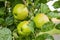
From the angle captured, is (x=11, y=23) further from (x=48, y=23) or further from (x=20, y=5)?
(x=48, y=23)

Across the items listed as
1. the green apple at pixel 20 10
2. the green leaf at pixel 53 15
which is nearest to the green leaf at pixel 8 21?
the green apple at pixel 20 10

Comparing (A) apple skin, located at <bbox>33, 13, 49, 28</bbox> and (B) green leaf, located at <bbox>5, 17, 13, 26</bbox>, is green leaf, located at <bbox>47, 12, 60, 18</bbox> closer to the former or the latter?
(A) apple skin, located at <bbox>33, 13, 49, 28</bbox>

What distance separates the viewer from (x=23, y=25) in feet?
2.25

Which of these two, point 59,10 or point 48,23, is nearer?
point 48,23

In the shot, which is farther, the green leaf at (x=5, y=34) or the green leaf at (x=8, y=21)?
the green leaf at (x=8, y=21)

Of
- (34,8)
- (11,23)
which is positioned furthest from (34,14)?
(11,23)

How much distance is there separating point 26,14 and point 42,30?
0.11m

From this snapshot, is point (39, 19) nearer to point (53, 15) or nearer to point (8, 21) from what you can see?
point (53, 15)

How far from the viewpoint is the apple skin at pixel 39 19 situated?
641 millimetres

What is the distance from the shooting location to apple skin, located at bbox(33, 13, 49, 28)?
641 millimetres

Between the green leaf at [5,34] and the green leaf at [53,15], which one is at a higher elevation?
the green leaf at [53,15]

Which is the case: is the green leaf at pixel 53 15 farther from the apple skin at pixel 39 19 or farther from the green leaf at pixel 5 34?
the green leaf at pixel 5 34

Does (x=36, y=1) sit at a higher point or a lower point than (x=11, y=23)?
higher

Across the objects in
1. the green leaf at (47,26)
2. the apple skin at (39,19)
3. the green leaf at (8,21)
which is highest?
the apple skin at (39,19)
